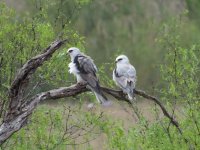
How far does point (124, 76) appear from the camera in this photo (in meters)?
10.5

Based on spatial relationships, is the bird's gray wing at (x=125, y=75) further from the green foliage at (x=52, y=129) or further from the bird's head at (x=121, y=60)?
the green foliage at (x=52, y=129)

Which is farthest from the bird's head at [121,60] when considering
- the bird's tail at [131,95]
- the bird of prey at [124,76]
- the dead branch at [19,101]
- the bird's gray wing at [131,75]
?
the dead branch at [19,101]

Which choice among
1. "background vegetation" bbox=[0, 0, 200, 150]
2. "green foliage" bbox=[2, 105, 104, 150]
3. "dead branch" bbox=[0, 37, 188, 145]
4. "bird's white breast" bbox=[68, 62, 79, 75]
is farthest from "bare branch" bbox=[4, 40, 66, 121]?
"green foliage" bbox=[2, 105, 104, 150]

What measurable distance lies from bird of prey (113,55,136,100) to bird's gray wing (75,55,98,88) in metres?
0.40

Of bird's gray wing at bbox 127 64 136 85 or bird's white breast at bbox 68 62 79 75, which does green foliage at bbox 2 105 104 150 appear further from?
bird's white breast at bbox 68 62 79 75

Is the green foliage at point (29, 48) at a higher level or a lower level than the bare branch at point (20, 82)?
higher

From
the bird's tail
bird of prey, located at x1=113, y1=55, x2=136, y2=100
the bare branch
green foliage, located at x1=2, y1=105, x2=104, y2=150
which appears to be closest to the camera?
the bare branch

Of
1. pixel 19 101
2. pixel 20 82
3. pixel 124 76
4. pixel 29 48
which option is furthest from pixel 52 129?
pixel 20 82

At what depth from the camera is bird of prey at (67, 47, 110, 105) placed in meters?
9.45

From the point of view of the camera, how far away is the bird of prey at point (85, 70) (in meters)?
9.45

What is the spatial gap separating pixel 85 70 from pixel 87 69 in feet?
0.09

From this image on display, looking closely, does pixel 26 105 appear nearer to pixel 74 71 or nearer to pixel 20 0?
pixel 74 71

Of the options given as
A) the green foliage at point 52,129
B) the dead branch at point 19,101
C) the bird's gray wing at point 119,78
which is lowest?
the dead branch at point 19,101

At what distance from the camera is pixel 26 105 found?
28.1ft
